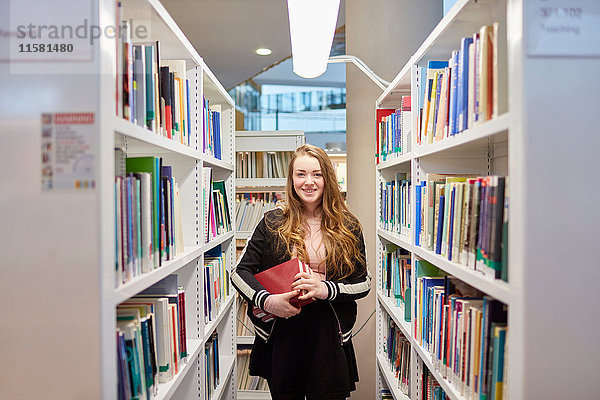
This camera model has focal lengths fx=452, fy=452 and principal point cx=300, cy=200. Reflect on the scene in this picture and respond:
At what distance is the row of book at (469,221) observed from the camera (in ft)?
3.57

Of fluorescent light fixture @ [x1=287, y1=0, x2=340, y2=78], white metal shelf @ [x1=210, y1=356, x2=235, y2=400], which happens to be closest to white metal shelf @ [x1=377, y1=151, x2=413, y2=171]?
fluorescent light fixture @ [x1=287, y1=0, x2=340, y2=78]

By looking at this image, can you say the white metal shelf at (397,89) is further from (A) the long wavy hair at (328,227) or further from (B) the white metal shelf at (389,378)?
(B) the white metal shelf at (389,378)

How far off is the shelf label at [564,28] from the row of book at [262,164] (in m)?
2.92

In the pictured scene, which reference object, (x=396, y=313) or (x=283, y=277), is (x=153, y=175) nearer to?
(x=283, y=277)

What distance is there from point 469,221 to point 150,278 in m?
0.92

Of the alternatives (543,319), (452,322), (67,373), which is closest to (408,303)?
(452,322)

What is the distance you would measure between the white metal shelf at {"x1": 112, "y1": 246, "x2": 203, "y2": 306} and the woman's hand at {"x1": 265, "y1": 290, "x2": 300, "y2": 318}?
0.38 m

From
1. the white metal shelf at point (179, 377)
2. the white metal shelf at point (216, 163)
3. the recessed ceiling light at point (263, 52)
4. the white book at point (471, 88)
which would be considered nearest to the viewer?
the white book at point (471, 88)

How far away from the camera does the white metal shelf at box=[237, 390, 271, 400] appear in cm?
351

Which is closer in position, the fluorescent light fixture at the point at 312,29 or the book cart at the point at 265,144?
the fluorescent light fixture at the point at 312,29

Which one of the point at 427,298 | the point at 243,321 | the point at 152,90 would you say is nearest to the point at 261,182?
the point at 243,321

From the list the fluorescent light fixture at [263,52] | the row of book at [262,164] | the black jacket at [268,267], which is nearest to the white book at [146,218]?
the black jacket at [268,267]

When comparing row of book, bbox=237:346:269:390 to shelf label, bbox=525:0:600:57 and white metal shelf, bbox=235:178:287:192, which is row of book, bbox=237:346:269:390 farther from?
shelf label, bbox=525:0:600:57

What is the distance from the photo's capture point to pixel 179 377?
1.55m
